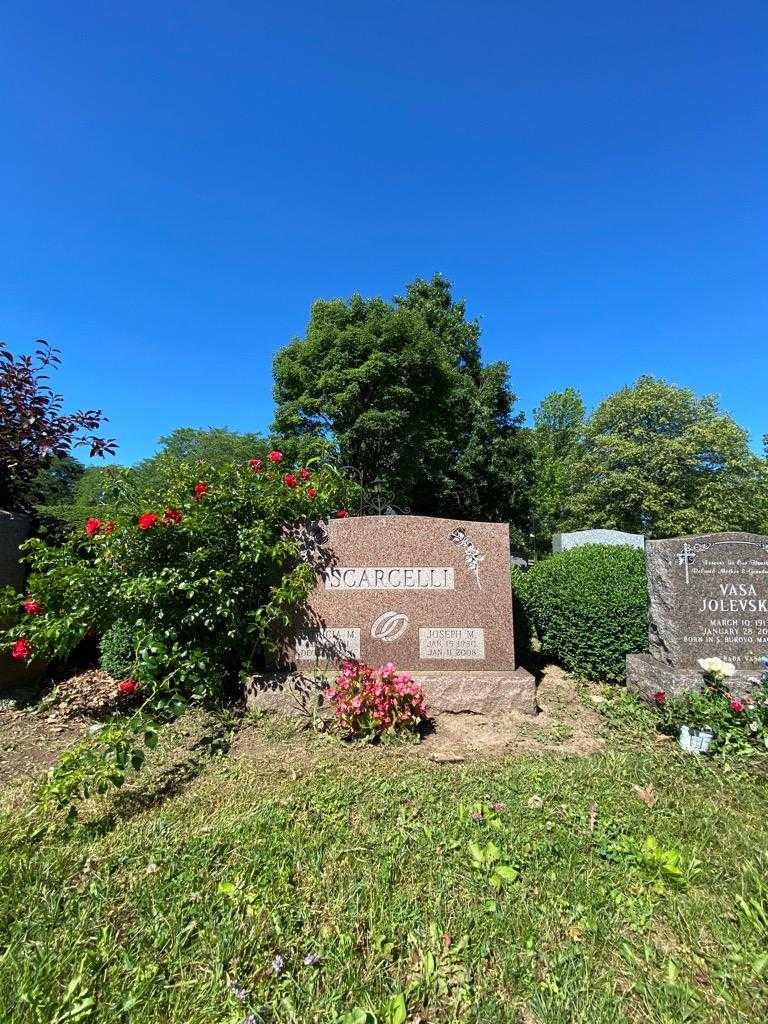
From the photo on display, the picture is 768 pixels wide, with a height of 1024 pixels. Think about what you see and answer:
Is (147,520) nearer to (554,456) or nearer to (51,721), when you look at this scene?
(51,721)

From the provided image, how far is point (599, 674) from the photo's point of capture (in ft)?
16.4

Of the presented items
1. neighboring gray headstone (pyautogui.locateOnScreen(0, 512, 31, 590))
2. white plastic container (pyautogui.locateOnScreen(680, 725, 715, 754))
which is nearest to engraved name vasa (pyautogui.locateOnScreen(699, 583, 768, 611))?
white plastic container (pyautogui.locateOnScreen(680, 725, 715, 754))

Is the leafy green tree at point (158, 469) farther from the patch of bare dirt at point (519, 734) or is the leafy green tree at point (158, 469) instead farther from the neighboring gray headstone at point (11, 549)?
the patch of bare dirt at point (519, 734)

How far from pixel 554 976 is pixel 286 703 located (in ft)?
9.45

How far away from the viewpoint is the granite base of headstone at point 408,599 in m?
4.51

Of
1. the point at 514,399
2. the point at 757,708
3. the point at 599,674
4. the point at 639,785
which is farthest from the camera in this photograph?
the point at 514,399

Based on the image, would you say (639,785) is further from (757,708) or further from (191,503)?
(191,503)

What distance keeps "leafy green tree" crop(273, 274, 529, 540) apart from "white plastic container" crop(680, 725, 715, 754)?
14236 mm

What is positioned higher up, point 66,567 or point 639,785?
point 66,567

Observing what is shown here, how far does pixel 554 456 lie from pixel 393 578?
34085 mm

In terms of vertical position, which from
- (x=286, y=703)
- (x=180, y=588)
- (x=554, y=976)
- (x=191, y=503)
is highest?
(x=191, y=503)

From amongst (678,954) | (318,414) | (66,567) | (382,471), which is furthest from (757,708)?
(318,414)

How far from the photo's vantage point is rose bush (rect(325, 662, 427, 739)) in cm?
361

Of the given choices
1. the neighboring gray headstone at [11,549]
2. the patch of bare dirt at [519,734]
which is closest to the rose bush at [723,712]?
the patch of bare dirt at [519,734]
